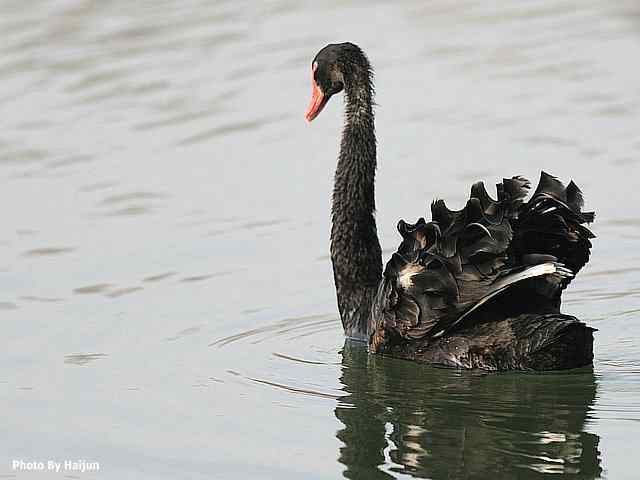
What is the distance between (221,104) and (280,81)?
0.78 metres

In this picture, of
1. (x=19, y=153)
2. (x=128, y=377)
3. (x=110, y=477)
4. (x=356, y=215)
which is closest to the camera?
(x=110, y=477)

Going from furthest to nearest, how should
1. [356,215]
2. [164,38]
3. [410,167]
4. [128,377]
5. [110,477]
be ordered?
[164,38] < [410,167] < [356,215] < [128,377] < [110,477]

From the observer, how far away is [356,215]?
27.3ft

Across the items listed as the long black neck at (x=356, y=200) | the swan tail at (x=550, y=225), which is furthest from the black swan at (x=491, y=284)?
the long black neck at (x=356, y=200)

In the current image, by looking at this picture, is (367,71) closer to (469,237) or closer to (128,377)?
(469,237)

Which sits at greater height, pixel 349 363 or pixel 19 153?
pixel 19 153

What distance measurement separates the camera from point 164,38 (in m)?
15.8

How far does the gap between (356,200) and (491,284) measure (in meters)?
1.50

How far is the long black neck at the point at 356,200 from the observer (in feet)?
27.1

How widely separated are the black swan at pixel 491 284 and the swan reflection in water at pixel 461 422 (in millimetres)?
118

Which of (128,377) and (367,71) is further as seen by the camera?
(367,71)

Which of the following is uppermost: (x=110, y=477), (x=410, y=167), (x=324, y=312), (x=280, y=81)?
(x=280, y=81)

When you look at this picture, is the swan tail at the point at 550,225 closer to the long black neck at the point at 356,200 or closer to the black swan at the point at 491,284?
the black swan at the point at 491,284

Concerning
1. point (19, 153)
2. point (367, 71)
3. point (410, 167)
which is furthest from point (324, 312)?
point (19, 153)
